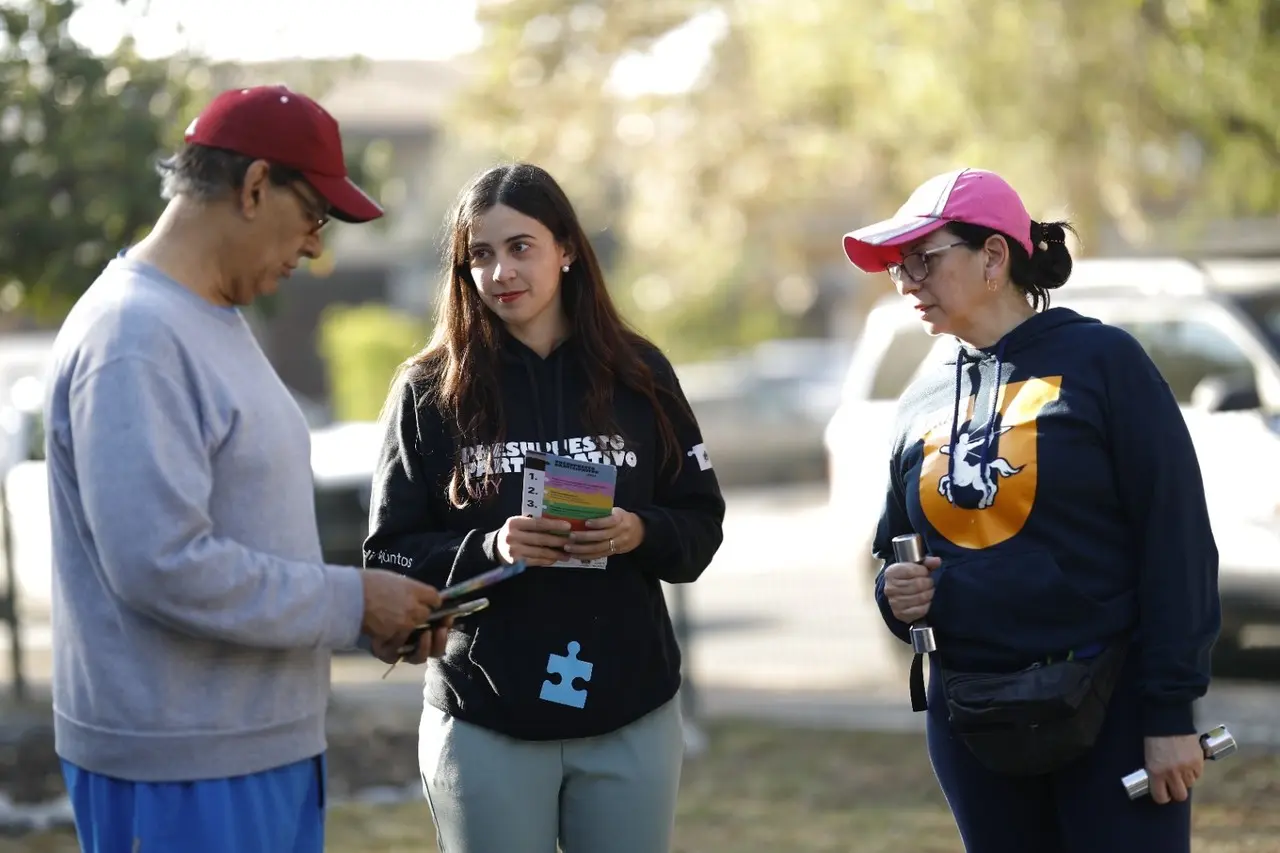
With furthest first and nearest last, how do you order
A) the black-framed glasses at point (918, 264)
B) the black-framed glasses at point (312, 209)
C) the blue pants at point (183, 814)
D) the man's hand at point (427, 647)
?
the black-framed glasses at point (918, 264)
the man's hand at point (427, 647)
the black-framed glasses at point (312, 209)
the blue pants at point (183, 814)

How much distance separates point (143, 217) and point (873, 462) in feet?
14.0

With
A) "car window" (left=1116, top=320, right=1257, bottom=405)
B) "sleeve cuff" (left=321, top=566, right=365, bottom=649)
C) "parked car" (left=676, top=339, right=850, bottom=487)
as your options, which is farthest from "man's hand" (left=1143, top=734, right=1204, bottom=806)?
"parked car" (left=676, top=339, right=850, bottom=487)

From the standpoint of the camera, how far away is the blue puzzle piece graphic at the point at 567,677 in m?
3.42

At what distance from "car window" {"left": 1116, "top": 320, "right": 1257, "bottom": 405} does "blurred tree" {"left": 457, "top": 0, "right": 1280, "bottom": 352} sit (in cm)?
120

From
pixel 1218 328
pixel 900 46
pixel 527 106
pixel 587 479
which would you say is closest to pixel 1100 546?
pixel 587 479

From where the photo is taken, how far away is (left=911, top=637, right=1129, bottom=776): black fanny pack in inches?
127

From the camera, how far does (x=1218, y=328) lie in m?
9.27

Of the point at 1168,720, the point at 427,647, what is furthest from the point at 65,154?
the point at 1168,720

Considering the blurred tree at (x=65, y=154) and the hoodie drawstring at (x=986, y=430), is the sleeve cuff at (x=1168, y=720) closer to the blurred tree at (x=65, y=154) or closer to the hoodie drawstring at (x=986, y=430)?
the hoodie drawstring at (x=986, y=430)

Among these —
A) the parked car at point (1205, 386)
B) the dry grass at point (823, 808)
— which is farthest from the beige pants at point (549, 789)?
the parked car at point (1205, 386)

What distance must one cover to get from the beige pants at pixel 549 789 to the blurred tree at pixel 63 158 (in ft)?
15.9

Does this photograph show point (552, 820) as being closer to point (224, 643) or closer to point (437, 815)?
point (437, 815)

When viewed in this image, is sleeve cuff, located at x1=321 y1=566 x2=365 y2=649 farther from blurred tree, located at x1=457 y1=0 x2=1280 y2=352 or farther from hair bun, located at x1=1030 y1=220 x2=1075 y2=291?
blurred tree, located at x1=457 y1=0 x2=1280 y2=352

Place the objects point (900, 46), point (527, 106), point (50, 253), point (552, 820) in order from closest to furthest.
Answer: point (552, 820) → point (50, 253) → point (900, 46) → point (527, 106)
